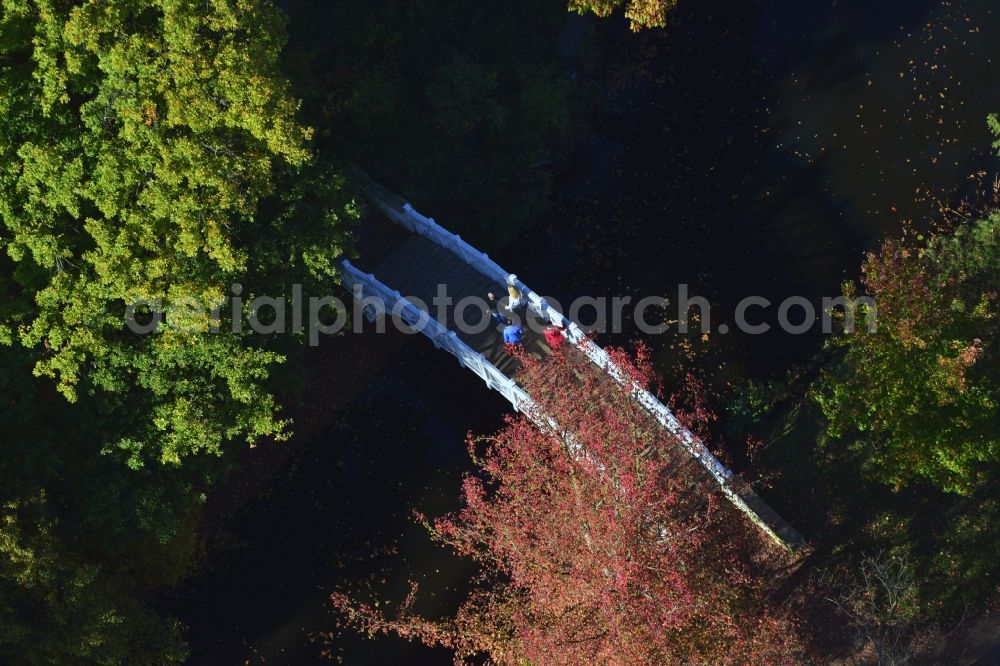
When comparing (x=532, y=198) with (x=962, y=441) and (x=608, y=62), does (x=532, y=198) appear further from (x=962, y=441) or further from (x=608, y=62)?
(x=962, y=441)

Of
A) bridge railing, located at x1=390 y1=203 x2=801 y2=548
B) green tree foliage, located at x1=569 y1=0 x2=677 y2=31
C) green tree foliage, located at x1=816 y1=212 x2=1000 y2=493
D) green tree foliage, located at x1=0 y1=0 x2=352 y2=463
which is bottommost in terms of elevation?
green tree foliage, located at x1=816 y1=212 x2=1000 y2=493

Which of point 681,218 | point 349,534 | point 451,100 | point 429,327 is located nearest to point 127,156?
point 429,327

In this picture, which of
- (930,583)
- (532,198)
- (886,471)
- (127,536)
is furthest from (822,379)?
(127,536)

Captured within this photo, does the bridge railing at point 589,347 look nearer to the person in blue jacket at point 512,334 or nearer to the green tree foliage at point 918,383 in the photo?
the person in blue jacket at point 512,334

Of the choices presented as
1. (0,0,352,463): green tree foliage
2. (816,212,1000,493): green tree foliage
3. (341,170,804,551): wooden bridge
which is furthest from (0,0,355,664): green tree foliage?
(816,212,1000,493): green tree foliage

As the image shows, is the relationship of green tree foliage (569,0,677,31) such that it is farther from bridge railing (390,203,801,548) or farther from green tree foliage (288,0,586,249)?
bridge railing (390,203,801,548)

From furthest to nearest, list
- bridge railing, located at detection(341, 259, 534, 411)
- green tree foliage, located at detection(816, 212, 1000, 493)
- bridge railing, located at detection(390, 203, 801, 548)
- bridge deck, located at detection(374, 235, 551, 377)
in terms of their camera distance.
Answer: bridge deck, located at detection(374, 235, 551, 377) → bridge railing, located at detection(341, 259, 534, 411) → bridge railing, located at detection(390, 203, 801, 548) → green tree foliage, located at detection(816, 212, 1000, 493)

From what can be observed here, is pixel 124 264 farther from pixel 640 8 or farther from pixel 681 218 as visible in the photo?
pixel 681 218
